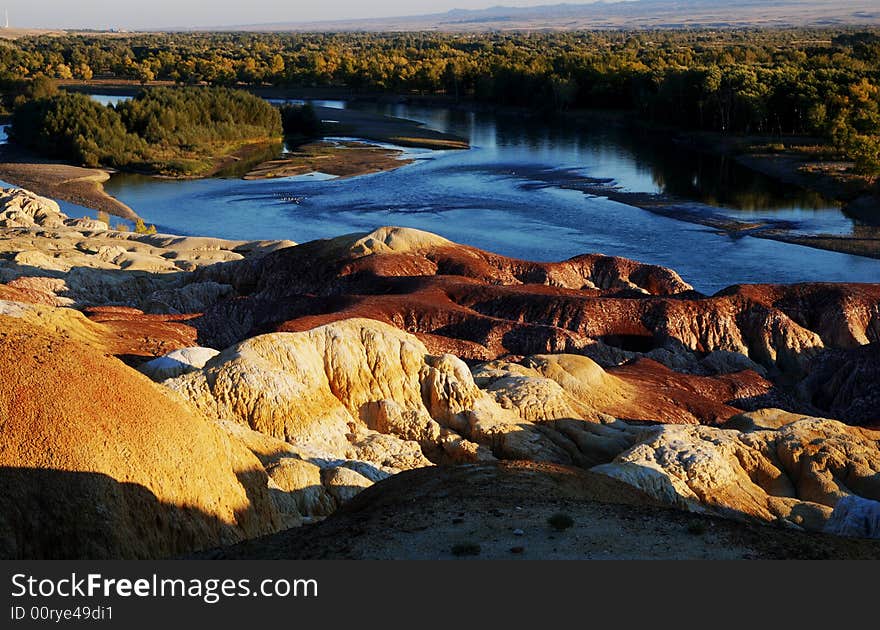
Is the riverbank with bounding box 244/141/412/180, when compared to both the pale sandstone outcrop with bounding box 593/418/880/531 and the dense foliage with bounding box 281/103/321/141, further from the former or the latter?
the pale sandstone outcrop with bounding box 593/418/880/531

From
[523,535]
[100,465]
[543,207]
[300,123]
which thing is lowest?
[543,207]

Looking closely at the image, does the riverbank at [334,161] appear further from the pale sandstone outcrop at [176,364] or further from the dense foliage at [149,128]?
the pale sandstone outcrop at [176,364]

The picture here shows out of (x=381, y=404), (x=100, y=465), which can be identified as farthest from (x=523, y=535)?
(x=381, y=404)

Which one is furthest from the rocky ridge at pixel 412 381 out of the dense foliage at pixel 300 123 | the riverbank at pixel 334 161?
the dense foliage at pixel 300 123

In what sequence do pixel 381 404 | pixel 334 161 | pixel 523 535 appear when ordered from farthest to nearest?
pixel 334 161 < pixel 381 404 < pixel 523 535

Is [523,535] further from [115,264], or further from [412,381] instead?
[115,264]

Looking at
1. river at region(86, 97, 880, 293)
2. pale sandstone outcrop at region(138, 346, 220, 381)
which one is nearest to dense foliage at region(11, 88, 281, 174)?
river at region(86, 97, 880, 293)

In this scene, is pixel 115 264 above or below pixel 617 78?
below

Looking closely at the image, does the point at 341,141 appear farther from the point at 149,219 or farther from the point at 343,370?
the point at 343,370
